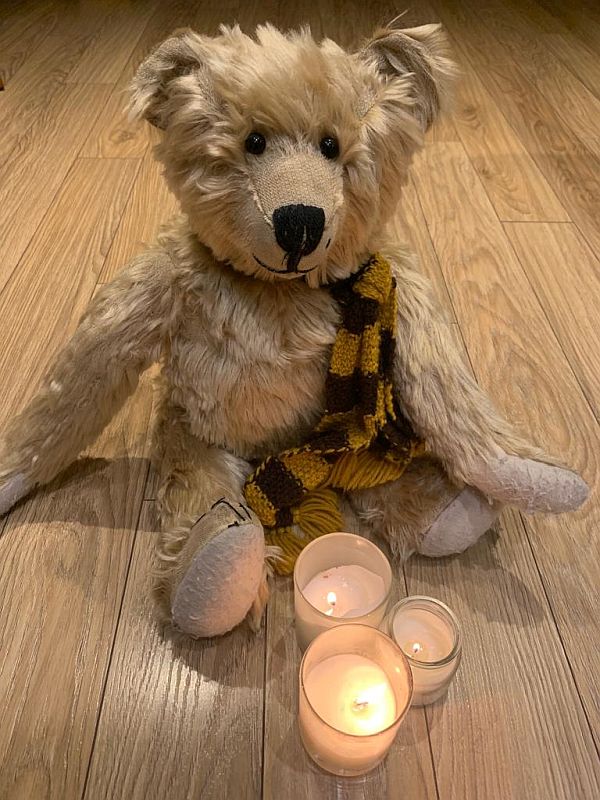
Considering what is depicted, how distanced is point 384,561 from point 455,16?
2432 millimetres

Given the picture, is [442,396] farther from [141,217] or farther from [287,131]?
[141,217]

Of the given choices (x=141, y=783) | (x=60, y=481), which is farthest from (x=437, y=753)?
(x=60, y=481)

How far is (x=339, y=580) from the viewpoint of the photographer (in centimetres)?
76

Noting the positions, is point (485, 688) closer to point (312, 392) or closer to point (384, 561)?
point (384, 561)

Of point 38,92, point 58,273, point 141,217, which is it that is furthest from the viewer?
point 38,92

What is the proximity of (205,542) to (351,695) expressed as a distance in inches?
8.1

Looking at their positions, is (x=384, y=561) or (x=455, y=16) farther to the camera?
(x=455, y=16)

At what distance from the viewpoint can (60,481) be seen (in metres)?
0.91

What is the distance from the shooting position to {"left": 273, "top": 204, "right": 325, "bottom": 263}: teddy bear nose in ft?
1.96

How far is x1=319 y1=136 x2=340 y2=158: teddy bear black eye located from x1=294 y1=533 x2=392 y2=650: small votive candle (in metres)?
0.40

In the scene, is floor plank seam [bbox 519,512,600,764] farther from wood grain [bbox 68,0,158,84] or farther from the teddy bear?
wood grain [bbox 68,0,158,84]

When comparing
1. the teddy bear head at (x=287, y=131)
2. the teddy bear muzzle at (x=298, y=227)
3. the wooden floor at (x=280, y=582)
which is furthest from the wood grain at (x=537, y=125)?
the teddy bear muzzle at (x=298, y=227)

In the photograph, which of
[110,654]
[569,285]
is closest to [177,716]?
[110,654]

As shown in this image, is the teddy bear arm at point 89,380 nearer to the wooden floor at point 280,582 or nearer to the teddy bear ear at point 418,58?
the wooden floor at point 280,582
